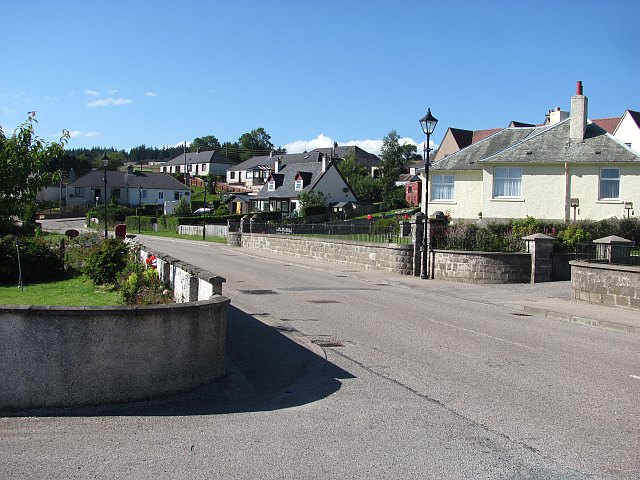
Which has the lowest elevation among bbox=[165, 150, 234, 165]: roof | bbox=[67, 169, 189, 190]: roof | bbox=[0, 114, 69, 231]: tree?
bbox=[0, 114, 69, 231]: tree

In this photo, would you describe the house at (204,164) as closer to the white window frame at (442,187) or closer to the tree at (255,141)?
the tree at (255,141)

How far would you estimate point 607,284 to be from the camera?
58.3 feet

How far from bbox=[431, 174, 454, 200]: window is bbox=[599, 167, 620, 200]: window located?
8511mm

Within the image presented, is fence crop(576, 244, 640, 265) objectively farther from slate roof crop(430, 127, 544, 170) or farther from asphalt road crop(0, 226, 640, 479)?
slate roof crop(430, 127, 544, 170)

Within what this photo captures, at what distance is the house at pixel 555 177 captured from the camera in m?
32.9

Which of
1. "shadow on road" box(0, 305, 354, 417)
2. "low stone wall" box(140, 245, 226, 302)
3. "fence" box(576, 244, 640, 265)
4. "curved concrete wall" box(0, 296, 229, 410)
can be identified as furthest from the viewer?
"fence" box(576, 244, 640, 265)

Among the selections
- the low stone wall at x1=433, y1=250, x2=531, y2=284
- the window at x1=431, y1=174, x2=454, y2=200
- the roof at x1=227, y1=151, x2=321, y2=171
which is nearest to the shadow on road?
the low stone wall at x1=433, y1=250, x2=531, y2=284

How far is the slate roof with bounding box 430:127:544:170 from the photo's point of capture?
38.5 metres

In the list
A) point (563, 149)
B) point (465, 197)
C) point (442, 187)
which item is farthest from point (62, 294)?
point (563, 149)

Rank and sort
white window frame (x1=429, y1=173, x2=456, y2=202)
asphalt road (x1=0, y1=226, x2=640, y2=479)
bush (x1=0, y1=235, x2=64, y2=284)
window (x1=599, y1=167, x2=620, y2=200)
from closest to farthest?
asphalt road (x1=0, y1=226, x2=640, y2=479) → bush (x1=0, y1=235, x2=64, y2=284) → window (x1=599, y1=167, x2=620, y2=200) → white window frame (x1=429, y1=173, x2=456, y2=202)

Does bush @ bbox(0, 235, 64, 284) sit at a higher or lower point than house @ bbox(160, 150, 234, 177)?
lower

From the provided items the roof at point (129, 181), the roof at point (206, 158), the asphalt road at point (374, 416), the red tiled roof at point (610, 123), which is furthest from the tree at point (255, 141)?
the asphalt road at point (374, 416)

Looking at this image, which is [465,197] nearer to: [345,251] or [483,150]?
[483,150]

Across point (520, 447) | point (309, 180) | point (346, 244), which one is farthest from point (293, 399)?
point (309, 180)
